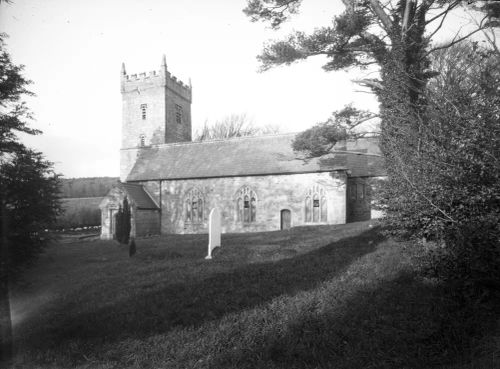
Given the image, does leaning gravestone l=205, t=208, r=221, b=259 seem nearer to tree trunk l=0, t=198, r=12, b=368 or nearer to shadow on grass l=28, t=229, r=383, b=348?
shadow on grass l=28, t=229, r=383, b=348

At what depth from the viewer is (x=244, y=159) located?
2798cm

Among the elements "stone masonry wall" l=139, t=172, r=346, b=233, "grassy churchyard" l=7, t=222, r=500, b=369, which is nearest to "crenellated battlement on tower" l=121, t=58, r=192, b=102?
"stone masonry wall" l=139, t=172, r=346, b=233

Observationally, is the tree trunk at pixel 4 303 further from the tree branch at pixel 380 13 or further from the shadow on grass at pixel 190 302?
the tree branch at pixel 380 13

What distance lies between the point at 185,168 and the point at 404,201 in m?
23.6

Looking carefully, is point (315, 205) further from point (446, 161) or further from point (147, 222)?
point (446, 161)

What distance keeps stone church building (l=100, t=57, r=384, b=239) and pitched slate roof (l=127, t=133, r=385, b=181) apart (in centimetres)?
6

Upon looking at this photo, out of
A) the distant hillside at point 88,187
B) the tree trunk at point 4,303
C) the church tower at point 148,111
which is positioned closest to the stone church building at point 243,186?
the church tower at point 148,111

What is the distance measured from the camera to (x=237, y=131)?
5200 cm

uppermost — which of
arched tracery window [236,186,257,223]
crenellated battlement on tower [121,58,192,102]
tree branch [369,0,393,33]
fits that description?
crenellated battlement on tower [121,58,192,102]

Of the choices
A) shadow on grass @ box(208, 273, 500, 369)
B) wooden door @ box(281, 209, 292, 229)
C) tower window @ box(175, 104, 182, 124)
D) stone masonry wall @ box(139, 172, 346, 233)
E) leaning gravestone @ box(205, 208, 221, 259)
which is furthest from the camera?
tower window @ box(175, 104, 182, 124)

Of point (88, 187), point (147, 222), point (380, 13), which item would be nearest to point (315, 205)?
point (147, 222)

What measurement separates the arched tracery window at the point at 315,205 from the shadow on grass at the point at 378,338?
18.9 m

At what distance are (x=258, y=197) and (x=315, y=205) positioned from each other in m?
4.39

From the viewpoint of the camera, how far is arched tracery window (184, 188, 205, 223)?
28.2 metres
